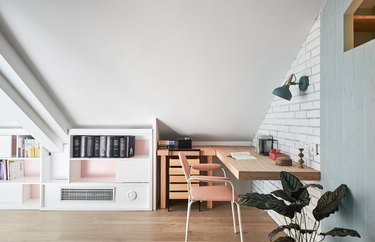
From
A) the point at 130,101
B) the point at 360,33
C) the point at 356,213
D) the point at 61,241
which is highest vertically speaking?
the point at 360,33

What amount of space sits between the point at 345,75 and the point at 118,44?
185 cm

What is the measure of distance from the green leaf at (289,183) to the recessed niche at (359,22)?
3.08ft

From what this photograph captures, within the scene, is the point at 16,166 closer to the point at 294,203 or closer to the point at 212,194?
the point at 212,194

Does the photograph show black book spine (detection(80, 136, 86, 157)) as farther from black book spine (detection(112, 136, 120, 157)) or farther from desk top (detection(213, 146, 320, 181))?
desk top (detection(213, 146, 320, 181))

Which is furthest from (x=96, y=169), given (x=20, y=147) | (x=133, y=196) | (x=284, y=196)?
(x=284, y=196)

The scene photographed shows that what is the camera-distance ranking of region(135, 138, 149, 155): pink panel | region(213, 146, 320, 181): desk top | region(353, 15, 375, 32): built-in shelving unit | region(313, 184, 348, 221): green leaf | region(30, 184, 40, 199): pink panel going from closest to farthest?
region(313, 184, 348, 221): green leaf < region(353, 15, 375, 32): built-in shelving unit < region(213, 146, 320, 181): desk top < region(30, 184, 40, 199): pink panel < region(135, 138, 149, 155): pink panel

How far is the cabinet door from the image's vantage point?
11.4ft

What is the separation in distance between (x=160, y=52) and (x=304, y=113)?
1.42 m

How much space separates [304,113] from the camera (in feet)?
7.80

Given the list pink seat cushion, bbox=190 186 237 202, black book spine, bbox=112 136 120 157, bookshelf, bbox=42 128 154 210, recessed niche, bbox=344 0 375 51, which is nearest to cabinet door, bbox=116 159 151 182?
bookshelf, bbox=42 128 154 210

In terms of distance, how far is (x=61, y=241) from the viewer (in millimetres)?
2549

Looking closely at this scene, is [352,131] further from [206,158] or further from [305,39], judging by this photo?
[206,158]

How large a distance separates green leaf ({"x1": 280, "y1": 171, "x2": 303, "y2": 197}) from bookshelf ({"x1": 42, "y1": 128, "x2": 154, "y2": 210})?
1.98 metres

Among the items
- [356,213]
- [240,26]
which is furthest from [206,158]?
[356,213]
